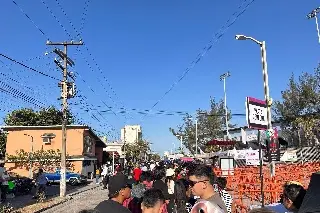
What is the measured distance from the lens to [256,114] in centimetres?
784

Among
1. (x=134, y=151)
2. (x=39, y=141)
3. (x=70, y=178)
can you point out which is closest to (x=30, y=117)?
(x=39, y=141)

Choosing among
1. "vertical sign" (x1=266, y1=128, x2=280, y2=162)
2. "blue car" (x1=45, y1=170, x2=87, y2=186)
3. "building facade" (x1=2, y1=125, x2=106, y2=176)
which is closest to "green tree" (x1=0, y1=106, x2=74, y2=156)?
"building facade" (x1=2, y1=125, x2=106, y2=176)

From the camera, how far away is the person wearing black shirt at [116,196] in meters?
4.08

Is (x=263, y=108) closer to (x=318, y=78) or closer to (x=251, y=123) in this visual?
(x=251, y=123)

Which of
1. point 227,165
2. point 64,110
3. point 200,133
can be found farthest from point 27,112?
point 227,165

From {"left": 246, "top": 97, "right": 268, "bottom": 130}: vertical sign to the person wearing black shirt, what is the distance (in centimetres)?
382

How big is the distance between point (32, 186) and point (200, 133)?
140 ft

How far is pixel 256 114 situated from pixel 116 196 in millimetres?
4355

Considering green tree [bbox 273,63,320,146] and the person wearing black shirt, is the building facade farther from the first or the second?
the person wearing black shirt

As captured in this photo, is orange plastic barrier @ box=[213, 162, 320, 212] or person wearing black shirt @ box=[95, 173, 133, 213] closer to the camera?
person wearing black shirt @ box=[95, 173, 133, 213]

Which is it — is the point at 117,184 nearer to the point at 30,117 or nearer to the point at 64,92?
the point at 64,92

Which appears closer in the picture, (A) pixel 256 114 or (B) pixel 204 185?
(B) pixel 204 185

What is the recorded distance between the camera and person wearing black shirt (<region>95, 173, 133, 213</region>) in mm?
4078

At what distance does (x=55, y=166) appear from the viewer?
148 ft
